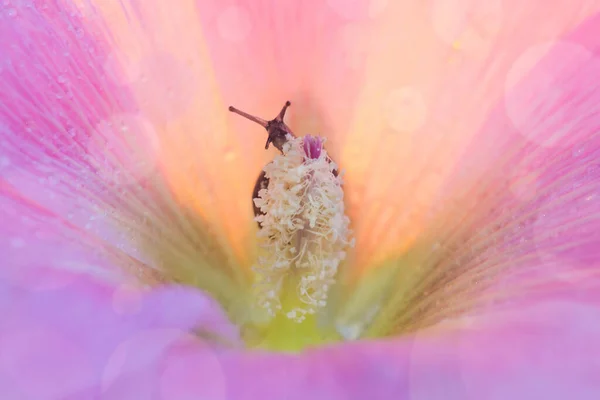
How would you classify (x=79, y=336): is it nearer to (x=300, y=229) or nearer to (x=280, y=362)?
(x=280, y=362)

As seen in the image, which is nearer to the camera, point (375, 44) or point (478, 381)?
point (478, 381)

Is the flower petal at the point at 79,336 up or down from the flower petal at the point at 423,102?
down

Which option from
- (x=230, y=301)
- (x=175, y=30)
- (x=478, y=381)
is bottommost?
(x=478, y=381)

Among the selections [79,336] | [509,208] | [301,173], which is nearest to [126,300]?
[79,336]

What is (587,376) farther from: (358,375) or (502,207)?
(502,207)

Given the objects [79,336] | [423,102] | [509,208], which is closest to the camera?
[79,336]

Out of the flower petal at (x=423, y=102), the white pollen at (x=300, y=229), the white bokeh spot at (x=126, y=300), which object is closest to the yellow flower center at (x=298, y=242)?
the white pollen at (x=300, y=229)

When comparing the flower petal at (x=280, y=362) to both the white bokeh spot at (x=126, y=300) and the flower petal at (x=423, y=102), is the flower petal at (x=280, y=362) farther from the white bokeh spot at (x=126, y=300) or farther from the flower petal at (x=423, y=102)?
the flower petal at (x=423, y=102)

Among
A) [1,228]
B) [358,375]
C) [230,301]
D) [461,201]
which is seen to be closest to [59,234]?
[1,228]

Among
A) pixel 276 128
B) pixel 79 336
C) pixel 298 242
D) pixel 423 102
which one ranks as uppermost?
pixel 423 102
